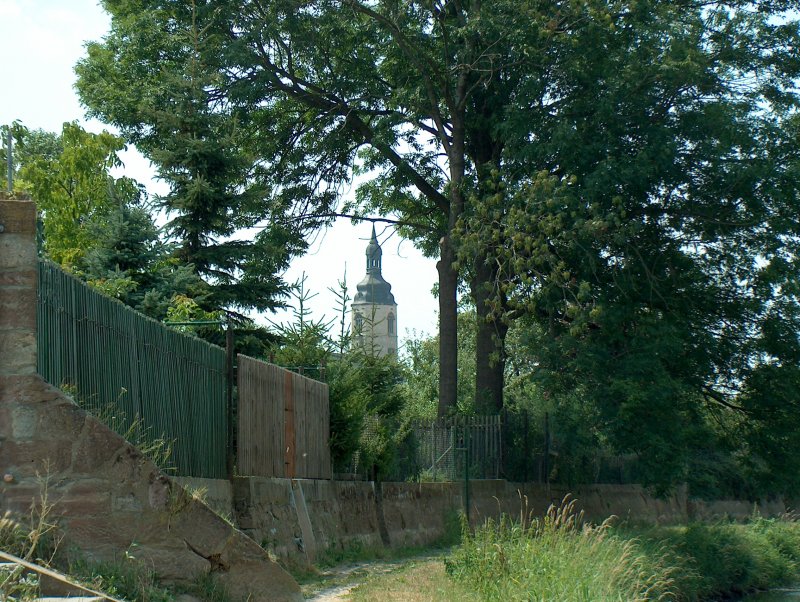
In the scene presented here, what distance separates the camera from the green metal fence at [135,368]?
31.6 ft

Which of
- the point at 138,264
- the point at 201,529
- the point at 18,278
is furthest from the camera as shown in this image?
the point at 138,264

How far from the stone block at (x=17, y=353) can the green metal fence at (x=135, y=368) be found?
0.77 feet

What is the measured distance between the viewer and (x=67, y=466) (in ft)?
29.6

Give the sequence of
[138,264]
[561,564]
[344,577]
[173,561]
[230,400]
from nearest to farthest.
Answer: [173,561] < [561,564] < [230,400] < [344,577] < [138,264]

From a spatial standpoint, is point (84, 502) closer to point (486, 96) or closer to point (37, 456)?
point (37, 456)

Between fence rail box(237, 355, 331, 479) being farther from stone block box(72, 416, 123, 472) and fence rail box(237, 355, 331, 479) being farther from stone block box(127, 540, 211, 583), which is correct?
stone block box(72, 416, 123, 472)

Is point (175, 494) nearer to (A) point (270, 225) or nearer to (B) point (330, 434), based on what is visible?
(B) point (330, 434)

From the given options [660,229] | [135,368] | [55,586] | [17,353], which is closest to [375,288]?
[660,229]

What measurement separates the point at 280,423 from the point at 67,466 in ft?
21.2

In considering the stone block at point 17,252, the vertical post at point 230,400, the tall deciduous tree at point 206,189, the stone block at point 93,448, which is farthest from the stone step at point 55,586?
the tall deciduous tree at point 206,189

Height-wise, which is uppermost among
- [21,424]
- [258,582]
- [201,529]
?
[21,424]

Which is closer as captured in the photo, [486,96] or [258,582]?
[258,582]

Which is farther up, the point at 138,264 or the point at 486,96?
the point at 486,96

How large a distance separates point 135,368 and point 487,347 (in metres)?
20.3
